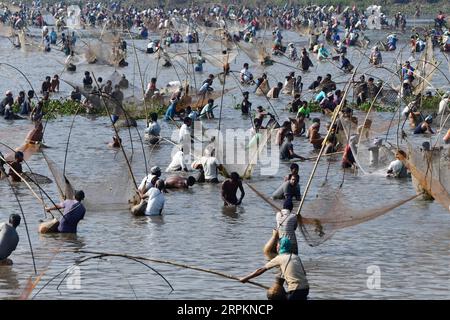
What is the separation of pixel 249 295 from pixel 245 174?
768 centimetres

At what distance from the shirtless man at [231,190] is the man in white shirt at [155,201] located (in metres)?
1.26

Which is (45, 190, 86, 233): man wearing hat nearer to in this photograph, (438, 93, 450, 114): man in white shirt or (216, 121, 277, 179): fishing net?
(216, 121, 277, 179): fishing net

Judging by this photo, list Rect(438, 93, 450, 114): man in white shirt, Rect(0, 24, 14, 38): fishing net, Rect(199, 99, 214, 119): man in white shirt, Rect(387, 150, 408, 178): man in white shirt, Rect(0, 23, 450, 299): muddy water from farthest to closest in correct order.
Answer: Rect(0, 24, 14, 38): fishing net, Rect(199, 99, 214, 119): man in white shirt, Rect(438, 93, 450, 114): man in white shirt, Rect(387, 150, 408, 178): man in white shirt, Rect(0, 23, 450, 299): muddy water

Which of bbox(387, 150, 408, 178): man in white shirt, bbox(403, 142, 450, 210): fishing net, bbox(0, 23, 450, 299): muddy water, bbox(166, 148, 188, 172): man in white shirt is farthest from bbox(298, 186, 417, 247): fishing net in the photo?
bbox(166, 148, 188, 172): man in white shirt

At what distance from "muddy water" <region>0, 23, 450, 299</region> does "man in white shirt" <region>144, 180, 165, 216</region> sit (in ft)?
0.50

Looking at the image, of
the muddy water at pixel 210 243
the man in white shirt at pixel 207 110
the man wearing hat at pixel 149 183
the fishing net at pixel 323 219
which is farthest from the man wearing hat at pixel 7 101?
the fishing net at pixel 323 219

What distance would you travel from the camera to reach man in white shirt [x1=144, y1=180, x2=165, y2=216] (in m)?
19.5

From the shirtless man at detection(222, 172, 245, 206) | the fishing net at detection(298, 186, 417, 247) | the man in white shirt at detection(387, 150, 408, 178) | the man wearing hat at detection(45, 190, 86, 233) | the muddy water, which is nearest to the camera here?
the muddy water

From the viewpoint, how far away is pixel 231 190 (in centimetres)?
2041
